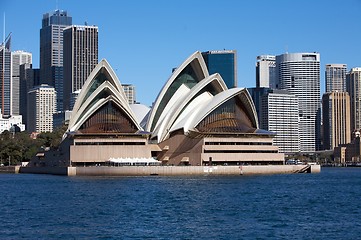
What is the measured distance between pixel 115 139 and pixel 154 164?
5.74 m

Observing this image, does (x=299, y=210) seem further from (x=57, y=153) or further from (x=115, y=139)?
(x=57, y=153)

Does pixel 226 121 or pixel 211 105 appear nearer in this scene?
pixel 211 105

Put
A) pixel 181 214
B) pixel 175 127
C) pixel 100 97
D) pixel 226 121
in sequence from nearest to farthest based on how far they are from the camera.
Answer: pixel 181 214 → pixel 226 121 → pixel 175 127 → pixel 100 97

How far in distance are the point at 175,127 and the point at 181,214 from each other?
58505 millimetres

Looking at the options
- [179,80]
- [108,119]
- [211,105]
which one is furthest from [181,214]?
[179,80]

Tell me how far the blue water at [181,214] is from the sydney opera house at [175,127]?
35115mm

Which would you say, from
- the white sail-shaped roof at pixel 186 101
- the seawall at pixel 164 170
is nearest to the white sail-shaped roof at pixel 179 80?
the white sail-shaped roof at pixel 186 101

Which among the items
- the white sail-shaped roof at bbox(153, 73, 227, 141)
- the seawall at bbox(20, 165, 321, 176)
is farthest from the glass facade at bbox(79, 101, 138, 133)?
the seawall at bbox(20, 165, 321, 176)

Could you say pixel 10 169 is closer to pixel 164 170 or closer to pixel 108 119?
pixel 108 119

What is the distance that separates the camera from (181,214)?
40375mm

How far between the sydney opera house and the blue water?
115 feet

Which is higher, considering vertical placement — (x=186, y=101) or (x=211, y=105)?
(x=186, y=101)

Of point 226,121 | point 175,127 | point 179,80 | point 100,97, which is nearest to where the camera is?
point 226,121

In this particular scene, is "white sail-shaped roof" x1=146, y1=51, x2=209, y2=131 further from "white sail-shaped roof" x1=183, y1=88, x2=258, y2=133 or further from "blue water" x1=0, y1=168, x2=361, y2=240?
"blue water" x1=0, y1=168, x2=361, y2=240
